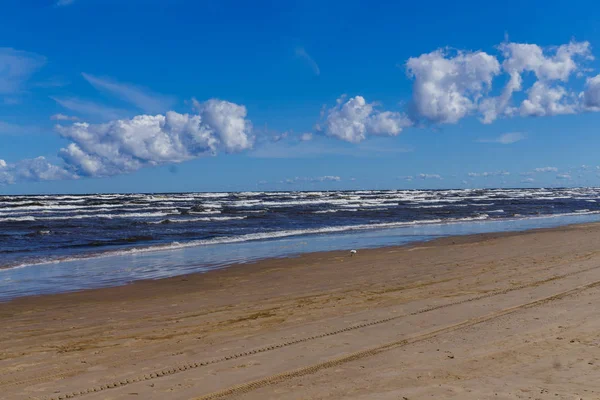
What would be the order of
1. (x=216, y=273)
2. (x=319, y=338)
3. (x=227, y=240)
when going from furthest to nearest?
(x=227, y=240) → (x=216, y=273) → (x=319, y=338)

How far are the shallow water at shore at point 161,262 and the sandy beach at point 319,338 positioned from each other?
1.42 m

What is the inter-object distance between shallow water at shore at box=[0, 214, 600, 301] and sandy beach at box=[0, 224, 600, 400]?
1.42 metres

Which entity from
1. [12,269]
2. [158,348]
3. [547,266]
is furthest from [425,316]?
[12,269]

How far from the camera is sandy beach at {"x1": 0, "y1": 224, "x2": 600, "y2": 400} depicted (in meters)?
4.89

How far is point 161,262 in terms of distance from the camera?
16250mm

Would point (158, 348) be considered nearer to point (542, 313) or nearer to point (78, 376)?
point (78, 376)

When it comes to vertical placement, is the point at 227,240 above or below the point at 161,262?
above

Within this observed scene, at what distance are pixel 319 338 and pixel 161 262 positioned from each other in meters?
10.7

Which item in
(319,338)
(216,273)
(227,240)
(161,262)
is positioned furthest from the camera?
(227,240)

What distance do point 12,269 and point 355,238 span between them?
13593 millimetres

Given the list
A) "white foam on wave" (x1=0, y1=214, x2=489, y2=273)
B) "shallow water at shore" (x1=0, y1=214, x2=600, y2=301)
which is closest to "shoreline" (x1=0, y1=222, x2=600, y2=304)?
"shallow water at shore" (x1=0, y1=214, x2=600, y2=301)

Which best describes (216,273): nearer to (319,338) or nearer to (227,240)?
(319,338)

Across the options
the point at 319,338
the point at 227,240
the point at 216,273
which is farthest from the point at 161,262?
the point at 319,338

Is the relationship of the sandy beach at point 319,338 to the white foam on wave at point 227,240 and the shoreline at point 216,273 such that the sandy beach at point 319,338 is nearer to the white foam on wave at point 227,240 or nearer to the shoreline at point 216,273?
Answer: the shoreline at point 216,273
